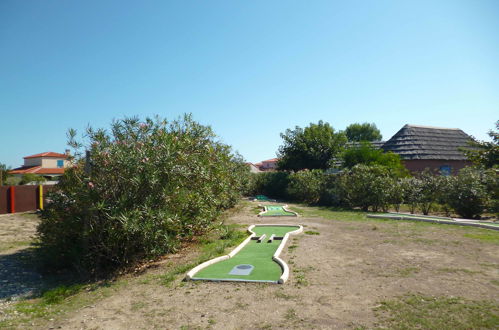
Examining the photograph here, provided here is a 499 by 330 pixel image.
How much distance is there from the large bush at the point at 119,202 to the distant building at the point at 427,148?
2227 cm

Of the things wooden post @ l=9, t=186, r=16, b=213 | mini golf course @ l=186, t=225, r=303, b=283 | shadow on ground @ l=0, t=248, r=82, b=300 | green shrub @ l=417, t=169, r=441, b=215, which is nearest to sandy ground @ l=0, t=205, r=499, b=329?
mini golf course @ l=186, t=225, r=303, b=283

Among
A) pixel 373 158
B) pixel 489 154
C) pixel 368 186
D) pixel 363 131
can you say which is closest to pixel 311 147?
pixel 373 158

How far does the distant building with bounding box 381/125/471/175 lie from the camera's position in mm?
25938

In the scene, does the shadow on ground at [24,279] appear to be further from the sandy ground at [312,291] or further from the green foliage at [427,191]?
the green foliage at [427,191]

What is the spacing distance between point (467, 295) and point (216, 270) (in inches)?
172

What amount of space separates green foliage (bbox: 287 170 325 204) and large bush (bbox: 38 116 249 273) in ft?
46.9

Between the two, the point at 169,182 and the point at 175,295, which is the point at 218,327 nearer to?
the point at 175,295

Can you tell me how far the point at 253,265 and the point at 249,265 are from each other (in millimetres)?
84

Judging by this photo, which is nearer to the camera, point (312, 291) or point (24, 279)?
point (312, 291)

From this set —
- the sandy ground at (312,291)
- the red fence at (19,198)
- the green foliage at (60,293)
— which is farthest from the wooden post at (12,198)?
the green foliage at (60,293)

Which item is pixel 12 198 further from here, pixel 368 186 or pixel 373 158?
pixel 373 158

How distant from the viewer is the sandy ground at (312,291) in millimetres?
4785

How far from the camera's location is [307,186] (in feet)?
73.8

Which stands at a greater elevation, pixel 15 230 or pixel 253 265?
pixel 15 230
